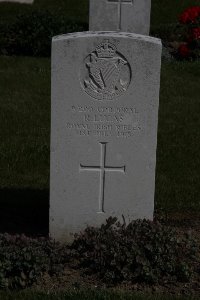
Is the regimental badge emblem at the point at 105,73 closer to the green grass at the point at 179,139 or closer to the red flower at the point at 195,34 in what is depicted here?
the green grass at the point at 179,139

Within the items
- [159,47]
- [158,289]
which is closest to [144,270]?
[158,289]

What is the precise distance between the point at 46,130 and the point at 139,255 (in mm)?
4395

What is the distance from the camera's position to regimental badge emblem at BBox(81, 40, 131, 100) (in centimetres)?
575

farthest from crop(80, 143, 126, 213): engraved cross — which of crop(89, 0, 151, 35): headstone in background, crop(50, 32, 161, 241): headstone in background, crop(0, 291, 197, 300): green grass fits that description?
crop(89, 0, 151, 35): headstone in background

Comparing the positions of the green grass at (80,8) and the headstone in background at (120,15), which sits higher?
the green grass at (80,8)

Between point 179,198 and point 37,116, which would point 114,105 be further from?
point 37,116

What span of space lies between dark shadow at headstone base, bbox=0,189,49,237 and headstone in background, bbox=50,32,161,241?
60 centimetres

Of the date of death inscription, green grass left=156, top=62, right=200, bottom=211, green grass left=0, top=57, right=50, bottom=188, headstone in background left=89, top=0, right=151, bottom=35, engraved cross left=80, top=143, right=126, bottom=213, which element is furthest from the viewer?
headstone in background left=89, top=0, right=151, bottom=35

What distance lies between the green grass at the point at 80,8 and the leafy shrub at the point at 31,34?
3.23m

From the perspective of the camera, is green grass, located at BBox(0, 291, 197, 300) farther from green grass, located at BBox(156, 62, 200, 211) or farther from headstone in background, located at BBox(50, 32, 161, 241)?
green grass, located at BBox(156, 62, 200, 211)

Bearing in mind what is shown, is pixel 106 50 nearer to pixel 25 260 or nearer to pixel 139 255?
pixel 139 255

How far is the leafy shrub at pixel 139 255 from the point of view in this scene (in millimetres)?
5520

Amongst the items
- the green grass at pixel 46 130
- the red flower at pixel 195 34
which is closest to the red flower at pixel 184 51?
the red flower at pixel 195 34

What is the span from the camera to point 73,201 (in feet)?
19.8
